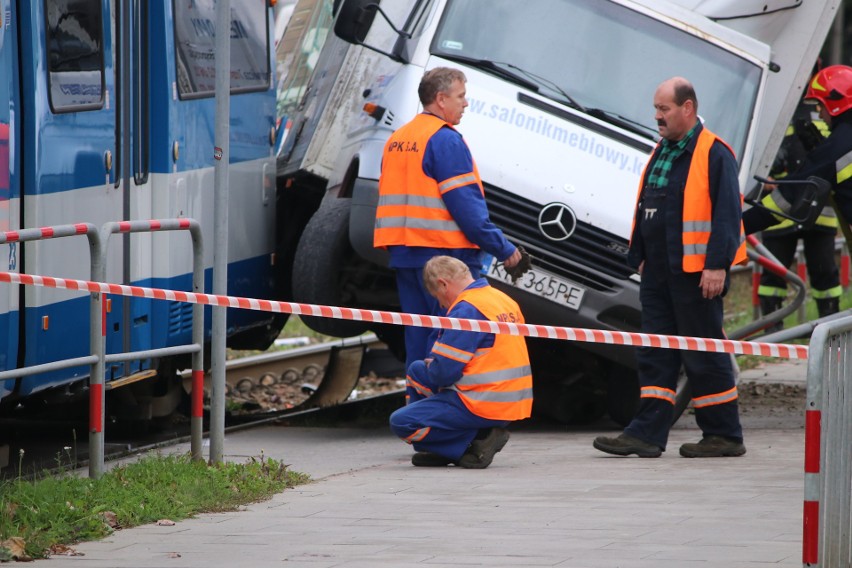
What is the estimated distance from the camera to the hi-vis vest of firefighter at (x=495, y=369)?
7.39m

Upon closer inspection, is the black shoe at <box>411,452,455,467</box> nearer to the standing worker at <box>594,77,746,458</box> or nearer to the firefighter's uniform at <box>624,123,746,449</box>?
the standing worker at <box>594,77,746,458</box>

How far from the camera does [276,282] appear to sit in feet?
32.7

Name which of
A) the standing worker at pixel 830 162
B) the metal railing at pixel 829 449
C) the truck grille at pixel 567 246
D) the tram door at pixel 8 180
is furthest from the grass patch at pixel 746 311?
the metal railing at pixel 829 449

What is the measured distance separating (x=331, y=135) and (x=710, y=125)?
2244 millimetres

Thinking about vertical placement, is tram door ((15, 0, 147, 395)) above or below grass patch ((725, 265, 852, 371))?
above

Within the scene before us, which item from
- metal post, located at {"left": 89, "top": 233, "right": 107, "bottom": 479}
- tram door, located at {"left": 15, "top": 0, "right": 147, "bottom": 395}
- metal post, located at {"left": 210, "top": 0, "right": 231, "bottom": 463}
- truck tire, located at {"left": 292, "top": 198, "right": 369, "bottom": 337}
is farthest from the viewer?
truck tire, located at {"left": 292, "top": 198, "right": 369, "bottom": 337}

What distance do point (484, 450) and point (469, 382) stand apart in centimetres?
33

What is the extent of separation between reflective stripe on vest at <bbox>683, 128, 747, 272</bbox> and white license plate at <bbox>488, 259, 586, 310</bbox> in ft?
3.05

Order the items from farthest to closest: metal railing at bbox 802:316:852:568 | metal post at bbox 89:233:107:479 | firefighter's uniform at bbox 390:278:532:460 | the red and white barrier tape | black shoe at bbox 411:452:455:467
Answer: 1. black shoe at bbox 411:452:455:467
2. firefighter's uniform at bbox 390:278:532:460
3. metal post at bbox 89:233:107:479
4. the red and white barrier tape
5. metal railing at bbox 802:316:852:568

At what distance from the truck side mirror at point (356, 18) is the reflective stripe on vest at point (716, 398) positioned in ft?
8.59

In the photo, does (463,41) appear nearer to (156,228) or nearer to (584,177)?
(584,177)

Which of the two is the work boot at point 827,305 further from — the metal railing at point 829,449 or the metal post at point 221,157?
the metal railing at point 829,449

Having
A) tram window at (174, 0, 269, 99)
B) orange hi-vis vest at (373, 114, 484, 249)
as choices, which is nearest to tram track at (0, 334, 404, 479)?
orange hi-vis vest at (373, 114, 484, 249)

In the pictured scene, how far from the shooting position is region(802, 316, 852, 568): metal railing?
4.51 m
